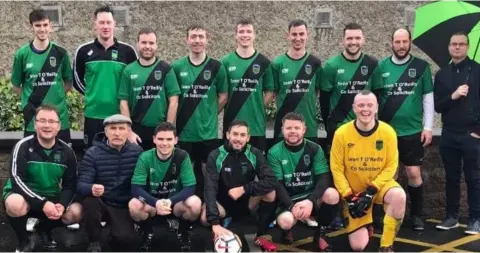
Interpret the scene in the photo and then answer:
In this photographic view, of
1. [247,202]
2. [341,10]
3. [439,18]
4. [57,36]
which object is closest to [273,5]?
[341,10]

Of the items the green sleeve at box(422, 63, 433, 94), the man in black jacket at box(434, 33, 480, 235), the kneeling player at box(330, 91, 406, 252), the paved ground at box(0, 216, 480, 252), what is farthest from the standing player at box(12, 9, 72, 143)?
the man in black jacket at box(434, 33, 480, 235)

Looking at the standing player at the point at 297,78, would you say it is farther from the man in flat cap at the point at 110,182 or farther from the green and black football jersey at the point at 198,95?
the man in flat cap at the point at 110,182

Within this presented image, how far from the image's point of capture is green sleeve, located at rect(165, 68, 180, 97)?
6129 mm

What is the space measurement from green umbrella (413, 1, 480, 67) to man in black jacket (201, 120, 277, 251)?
2.07 m

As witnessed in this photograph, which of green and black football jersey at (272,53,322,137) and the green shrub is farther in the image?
the green shrub

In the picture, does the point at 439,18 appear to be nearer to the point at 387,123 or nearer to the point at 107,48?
the point at 387,123

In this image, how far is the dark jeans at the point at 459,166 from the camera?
20.4ft

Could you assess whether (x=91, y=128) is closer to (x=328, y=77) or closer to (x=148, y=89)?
(x=148, y=89)

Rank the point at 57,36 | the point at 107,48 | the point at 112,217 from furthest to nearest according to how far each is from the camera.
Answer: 1. the point at 57,36
2. the point at 107,48
3. the point at 112,217

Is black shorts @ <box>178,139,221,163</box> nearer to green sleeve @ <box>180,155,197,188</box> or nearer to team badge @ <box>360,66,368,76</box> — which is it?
green sleeve @ <box>180,155,197,188</box>

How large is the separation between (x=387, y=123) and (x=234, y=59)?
1.64 metres

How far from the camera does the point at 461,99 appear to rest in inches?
243

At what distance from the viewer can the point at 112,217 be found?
5.64 meters

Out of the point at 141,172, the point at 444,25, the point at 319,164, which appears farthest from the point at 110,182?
the point at 444,25
